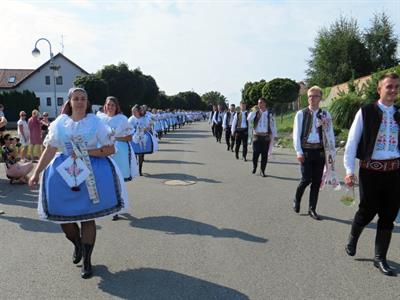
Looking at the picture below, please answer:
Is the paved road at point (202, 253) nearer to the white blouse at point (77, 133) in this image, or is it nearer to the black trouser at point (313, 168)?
the black trouser at point (313, 168)

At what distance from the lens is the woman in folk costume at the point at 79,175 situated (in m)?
4.52

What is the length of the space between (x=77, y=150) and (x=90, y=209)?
62 centimetres

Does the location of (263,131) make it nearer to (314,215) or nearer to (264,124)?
(264,124)

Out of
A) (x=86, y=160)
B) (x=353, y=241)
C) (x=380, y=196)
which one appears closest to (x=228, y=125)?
(x=353, y=241)

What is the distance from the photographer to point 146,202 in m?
8.45

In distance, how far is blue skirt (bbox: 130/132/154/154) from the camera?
39.3 feet

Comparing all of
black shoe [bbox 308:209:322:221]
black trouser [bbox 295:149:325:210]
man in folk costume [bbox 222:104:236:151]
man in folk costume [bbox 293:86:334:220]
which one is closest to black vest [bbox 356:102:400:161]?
man in folk costume [bbox 293:86:334:220]

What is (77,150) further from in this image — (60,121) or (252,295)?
(252,295)

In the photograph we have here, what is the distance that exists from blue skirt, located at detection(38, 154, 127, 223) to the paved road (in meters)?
0.67

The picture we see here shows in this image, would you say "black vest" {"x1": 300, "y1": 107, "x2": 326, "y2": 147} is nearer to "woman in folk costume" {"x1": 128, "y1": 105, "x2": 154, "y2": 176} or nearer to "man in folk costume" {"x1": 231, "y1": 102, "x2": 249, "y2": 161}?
"woman in folk costume" {"x1": 128, "y1": 105, "x2": 154, "y2": 176}

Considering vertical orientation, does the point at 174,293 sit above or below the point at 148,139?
below

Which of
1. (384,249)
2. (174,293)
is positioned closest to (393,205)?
(384,249)

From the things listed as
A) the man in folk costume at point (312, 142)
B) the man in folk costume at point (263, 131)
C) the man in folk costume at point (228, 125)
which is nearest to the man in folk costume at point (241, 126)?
the man in folk costume at point (228, 125)

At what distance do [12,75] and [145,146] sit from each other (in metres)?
65.0
